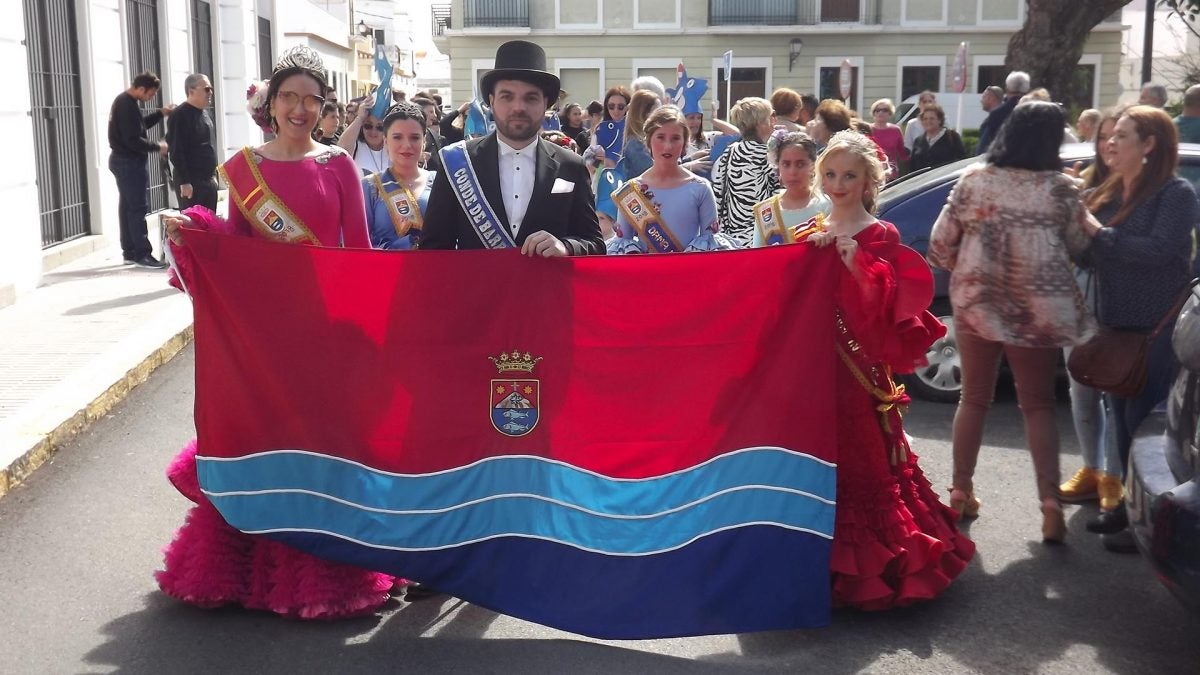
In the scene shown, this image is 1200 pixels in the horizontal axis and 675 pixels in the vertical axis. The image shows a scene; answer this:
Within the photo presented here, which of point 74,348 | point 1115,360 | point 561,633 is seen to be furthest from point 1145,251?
point 74,348

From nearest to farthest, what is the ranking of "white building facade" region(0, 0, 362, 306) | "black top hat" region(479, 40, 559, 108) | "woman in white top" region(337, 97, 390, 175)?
"black top hat" region(479, 40, 559, 108), "woman in white top" region(337, 97, 390, 175), "white building facade" region(0, 0, 362, 306)

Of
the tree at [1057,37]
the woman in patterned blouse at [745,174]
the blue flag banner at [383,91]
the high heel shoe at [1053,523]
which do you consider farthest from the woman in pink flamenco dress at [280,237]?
the tree at [1057,37]

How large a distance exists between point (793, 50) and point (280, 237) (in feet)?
148

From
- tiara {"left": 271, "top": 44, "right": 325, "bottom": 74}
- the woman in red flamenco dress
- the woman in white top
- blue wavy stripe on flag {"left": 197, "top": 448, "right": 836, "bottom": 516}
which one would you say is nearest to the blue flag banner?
the woman in white top

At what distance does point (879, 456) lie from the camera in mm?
4789

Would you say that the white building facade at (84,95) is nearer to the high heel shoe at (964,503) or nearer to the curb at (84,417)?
the curb at (84,417)

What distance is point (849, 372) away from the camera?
4.79m

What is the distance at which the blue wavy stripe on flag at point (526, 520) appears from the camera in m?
4.44

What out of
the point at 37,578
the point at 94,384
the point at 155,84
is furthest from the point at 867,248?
the point at 155,84

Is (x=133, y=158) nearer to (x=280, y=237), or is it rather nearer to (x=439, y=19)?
(x=280, y=237)

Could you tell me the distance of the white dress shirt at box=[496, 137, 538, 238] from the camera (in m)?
4.91

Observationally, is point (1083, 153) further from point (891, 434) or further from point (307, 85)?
point (307, 85)

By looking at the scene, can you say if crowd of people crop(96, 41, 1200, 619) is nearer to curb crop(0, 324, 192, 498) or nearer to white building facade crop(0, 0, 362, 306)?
curb crop(0, 324, 192, 498)

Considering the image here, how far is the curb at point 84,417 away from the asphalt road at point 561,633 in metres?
0.75
